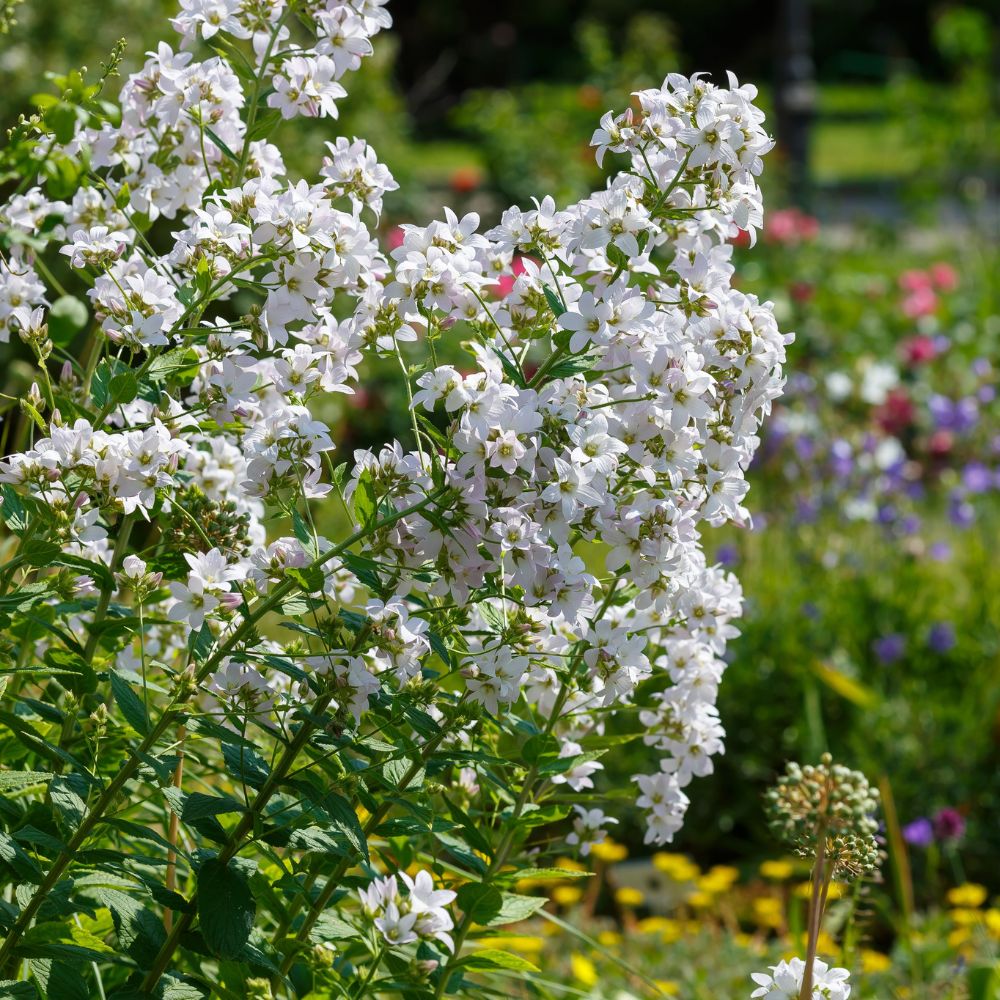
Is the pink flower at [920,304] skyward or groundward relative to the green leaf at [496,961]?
skyward

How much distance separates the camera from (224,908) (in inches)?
57.3

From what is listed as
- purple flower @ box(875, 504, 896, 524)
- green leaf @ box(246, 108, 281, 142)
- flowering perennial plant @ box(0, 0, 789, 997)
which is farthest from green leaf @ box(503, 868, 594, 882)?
purple flower @ box(875, 504, 896, 524)

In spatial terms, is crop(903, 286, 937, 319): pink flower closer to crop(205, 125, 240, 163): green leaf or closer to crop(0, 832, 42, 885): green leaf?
crop(205, 125, 240, 163): green leaf

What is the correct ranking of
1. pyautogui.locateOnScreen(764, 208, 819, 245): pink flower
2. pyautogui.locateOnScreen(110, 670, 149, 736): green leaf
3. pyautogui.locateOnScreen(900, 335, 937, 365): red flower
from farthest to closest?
pyautogui.locateOnScreen(764, 208, 819, 245): pink flower → pyautogui.locateOnScreen(900, 335, 937, 365): red flower → pyautogui.locateOnScreen(110, 670, 149, 736): green leaf

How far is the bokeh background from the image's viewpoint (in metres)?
3.07

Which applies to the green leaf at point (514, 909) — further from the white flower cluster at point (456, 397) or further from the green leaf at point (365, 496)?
the green leaf at point (365, 496)

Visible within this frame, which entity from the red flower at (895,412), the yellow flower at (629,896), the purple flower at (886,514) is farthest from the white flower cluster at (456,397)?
the red flower at (895,412)

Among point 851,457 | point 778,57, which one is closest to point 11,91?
point 851,457

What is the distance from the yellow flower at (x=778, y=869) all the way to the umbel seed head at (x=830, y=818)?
1.59 m

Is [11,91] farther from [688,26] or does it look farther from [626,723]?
Result: [688,26]

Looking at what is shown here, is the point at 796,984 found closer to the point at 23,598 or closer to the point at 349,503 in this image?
the point at 349,503

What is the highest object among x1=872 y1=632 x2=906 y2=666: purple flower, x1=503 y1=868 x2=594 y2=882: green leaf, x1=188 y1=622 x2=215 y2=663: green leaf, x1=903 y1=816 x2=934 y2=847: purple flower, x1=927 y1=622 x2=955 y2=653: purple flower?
x1=927 y1=622 x2=955 y2=653: purple flower

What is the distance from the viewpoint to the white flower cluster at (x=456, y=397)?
1.41 m

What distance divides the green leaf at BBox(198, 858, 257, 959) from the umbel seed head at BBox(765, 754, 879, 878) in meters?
0.63
